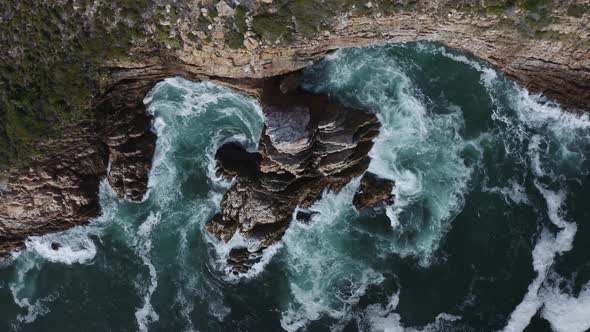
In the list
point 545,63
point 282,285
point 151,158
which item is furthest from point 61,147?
point 545,63

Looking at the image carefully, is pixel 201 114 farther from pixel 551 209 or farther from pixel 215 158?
pixel 551 209

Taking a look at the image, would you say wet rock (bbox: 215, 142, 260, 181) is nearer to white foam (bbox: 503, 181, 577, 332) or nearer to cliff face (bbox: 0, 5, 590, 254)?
cliff face (bbox: 0, 5, 590, 254)

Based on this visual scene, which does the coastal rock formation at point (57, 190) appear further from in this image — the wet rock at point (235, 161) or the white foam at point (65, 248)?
the wet rock at point (235, 161)

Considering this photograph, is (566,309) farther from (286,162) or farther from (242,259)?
(242,259)

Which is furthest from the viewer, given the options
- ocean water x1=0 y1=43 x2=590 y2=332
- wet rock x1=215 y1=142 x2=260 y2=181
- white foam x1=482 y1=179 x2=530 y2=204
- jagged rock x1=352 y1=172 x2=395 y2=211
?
white foam x1=482 y1=179 x2=530 y2=204

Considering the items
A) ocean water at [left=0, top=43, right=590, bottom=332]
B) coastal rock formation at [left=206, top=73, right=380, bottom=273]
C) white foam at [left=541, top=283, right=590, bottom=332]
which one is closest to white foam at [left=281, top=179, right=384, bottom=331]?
ocean water at [left=0, top=43, right=590, bottom=332]

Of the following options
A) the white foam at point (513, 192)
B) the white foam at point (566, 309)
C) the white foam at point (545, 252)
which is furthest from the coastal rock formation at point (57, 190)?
the white foam at point (566, 309)
